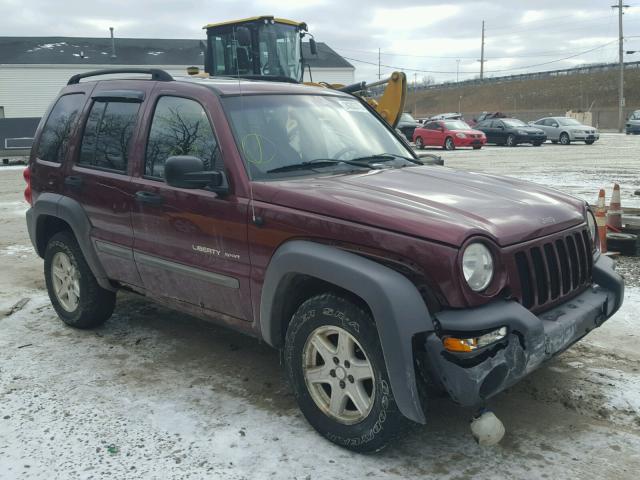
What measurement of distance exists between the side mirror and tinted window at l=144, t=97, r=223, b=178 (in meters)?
0.15

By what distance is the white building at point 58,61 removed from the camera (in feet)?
141

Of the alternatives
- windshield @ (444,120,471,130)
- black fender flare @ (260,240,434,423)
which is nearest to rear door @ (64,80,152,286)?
black fender flare @ (260,240,434,423)

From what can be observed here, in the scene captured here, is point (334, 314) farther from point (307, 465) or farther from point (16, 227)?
point (16, 227)

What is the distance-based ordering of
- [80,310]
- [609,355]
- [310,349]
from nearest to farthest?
[310,349] < [609,355] < [80,310]

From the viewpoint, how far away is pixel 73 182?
494 cm

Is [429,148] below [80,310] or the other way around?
the other way around

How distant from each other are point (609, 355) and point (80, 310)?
3904 mm

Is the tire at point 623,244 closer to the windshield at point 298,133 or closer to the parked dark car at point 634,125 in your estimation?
the windshield at point 298,133

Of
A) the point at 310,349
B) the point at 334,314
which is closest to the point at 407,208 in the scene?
the point at 334,314

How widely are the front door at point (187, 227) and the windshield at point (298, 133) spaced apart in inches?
7.6

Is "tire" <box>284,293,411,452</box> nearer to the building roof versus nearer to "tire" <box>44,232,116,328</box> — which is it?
"tire" <box>44,232,116,328</box>

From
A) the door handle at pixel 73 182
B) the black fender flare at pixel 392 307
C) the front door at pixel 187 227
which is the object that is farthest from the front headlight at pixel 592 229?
the door handle at pixel 73 182

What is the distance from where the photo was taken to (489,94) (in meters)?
95.1

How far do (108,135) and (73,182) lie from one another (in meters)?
0.48
